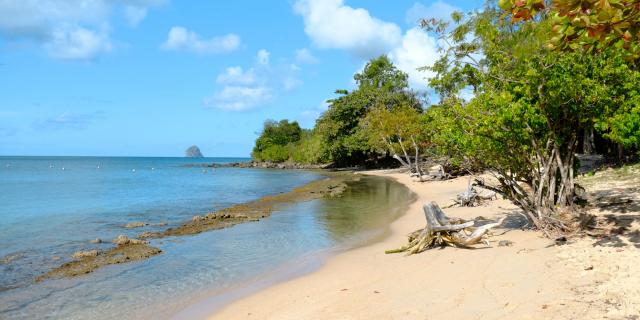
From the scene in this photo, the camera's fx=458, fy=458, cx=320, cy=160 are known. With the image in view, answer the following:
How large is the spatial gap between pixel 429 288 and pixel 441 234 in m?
3.36

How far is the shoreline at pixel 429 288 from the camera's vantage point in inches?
265

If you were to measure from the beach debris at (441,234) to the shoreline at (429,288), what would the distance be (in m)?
0.31

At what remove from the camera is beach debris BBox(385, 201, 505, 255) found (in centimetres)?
1076

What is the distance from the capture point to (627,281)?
681 centimetres

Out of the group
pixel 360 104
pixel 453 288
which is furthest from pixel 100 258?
pixel 360 104

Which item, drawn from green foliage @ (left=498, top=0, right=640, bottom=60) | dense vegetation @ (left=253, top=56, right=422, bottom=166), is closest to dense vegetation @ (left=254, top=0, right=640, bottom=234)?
green foliage @ (left=498, top=0, right=640, bottom=60)

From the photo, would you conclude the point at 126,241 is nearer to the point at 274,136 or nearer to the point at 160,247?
the point at 160,247

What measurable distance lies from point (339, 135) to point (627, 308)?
56.0 meters

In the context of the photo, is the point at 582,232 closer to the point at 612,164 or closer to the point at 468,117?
the point at 468,117

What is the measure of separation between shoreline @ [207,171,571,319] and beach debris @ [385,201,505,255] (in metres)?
→ 0.31

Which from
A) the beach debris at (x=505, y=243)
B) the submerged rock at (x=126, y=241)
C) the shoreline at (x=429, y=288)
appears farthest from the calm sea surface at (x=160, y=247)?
the beach debris at (x=505, y=243)

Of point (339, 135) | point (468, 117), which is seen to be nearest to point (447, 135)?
point (468, 117)

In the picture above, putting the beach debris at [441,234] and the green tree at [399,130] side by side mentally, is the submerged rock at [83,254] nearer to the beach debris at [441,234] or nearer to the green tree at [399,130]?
the beach debris at [441,234]

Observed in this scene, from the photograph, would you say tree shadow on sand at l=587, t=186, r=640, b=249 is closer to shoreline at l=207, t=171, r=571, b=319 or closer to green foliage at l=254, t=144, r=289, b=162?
shoreline at l=207, t=171, r=571, b=319
